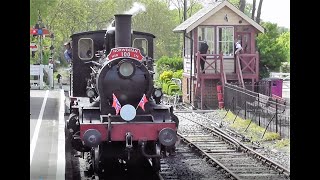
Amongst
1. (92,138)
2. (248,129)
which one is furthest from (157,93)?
(248,129)

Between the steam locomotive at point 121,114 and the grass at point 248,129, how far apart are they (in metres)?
5.14

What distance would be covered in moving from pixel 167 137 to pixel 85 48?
3.58 meters

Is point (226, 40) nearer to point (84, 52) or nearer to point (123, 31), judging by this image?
point (84, 52)

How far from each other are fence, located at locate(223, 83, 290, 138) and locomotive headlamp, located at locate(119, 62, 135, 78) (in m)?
6.32

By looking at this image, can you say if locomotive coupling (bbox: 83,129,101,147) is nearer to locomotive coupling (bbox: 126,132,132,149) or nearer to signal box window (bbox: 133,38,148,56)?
locomotive coupling (bbox: 126,132,132,149)

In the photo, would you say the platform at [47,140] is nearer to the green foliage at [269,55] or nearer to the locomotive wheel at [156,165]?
the locomotive wheel at [156,165]

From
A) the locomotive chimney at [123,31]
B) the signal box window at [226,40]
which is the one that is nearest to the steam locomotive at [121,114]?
the locomotive chimney at [123,31]

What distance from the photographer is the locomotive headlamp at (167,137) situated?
33.1 ft

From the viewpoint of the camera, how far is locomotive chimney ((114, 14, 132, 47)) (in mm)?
10883

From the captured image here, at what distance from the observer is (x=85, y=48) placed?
41.7 ft
